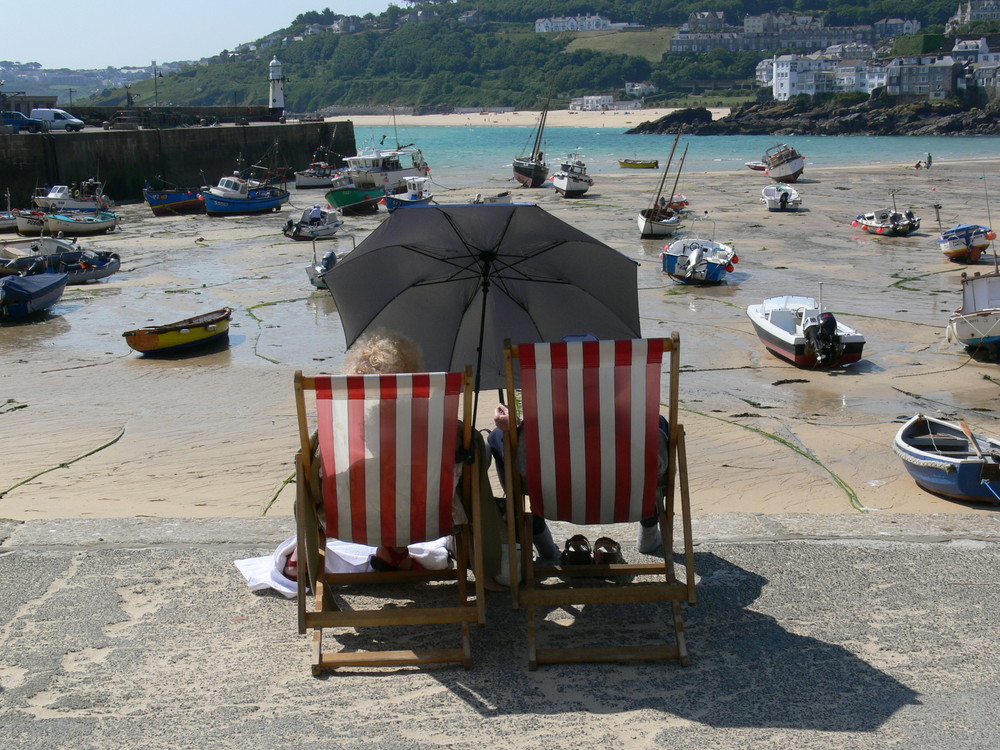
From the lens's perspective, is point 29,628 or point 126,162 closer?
point 29,628

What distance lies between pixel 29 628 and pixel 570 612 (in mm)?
1988

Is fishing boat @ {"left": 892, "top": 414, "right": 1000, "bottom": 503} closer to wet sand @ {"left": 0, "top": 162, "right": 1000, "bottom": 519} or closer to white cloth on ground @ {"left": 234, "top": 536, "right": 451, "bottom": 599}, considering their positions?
wet sand @ {"left": 0, "top": 162, "right": 1000, "bottom": 519}

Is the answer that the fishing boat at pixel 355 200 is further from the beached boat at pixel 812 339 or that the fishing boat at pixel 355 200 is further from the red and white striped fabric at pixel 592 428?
the red and white striped fabric at pixel 592 428

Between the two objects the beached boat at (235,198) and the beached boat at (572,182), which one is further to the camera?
the beached boat at (572,182)

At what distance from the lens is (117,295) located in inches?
774

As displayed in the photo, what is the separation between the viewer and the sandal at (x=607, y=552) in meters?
4.06

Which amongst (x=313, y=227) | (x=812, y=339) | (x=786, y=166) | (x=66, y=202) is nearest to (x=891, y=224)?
(x=812, y=339)

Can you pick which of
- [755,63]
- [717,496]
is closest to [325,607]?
[717,496]

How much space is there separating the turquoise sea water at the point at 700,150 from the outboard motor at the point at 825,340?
4188cm

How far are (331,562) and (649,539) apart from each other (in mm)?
1347

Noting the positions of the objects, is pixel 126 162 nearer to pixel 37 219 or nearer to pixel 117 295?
pixel 37 219

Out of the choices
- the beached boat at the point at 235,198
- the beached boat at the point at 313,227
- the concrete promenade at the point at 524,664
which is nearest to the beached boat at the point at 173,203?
the beached boat at the point at 235,198

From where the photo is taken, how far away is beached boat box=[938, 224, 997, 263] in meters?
21.1

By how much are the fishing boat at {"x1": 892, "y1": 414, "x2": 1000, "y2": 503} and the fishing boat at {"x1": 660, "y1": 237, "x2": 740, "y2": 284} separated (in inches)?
427
